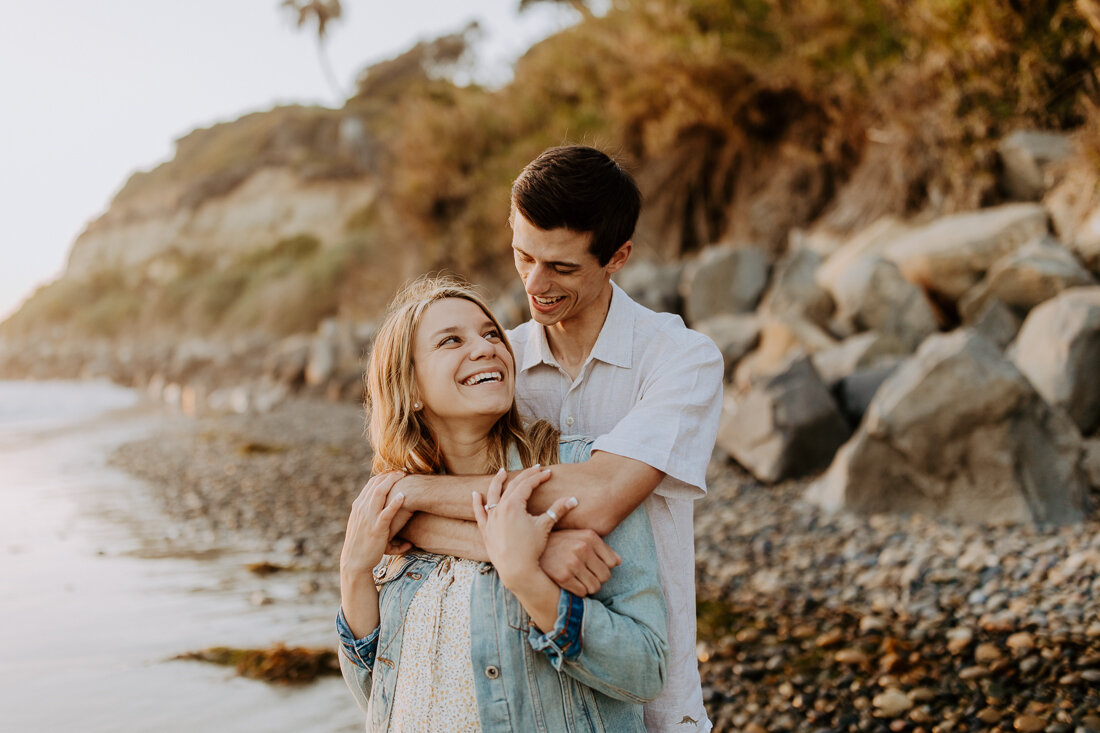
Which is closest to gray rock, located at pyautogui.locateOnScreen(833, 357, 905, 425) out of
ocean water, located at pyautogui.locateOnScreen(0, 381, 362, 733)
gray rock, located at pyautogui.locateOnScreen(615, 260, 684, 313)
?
gray rock, located at pyautogui.locateOnScreen(615, 260, 684, 313)

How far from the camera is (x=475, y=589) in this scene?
2072 mm

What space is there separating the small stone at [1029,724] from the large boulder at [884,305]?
5.49m

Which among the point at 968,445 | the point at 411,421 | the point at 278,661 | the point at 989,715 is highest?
the point at 411,421

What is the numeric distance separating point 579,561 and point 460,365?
633 millimetres

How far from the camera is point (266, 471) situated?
34.3ft

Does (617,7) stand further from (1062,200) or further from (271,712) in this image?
(271,712)

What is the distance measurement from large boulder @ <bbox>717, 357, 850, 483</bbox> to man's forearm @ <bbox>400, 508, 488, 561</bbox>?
17.3 ft

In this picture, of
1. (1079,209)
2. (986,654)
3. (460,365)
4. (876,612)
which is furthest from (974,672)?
(1079,209)

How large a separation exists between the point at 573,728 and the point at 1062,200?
28.8 feet

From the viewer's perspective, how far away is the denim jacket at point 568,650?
1914 mm

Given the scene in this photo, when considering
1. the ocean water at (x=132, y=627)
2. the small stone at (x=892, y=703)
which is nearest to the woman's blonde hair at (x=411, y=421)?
the ocean water at (x=132, y=627)

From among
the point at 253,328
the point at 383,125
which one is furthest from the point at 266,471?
the point at 253,328

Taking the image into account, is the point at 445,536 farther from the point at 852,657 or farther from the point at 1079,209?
the point at 1079,209

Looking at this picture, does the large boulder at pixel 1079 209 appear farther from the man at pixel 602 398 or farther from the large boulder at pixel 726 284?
the man at pixel 602 398
